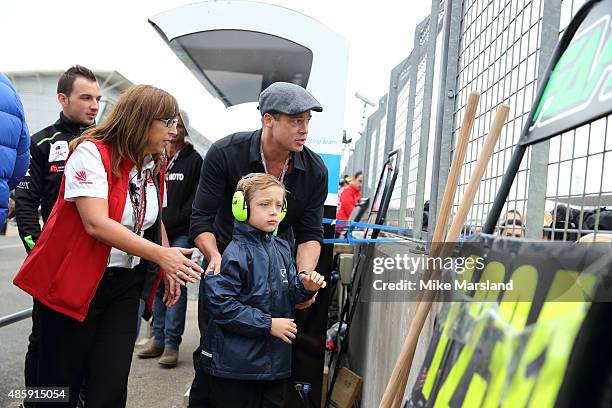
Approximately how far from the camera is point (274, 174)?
339 cm

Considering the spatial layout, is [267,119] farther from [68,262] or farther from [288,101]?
[68,262]

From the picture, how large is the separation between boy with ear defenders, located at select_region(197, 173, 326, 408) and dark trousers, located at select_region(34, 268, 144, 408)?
0.41m

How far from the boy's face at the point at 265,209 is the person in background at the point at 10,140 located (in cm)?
124

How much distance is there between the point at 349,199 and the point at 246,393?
7.48 meters

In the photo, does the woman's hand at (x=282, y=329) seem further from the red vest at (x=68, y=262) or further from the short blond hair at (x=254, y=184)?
the red vest at (x=68, y=262)

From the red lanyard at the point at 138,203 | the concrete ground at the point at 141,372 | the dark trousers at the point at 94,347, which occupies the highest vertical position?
the red lanyard at the point at 138,203

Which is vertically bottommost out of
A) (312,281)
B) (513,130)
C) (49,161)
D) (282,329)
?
(282,329)

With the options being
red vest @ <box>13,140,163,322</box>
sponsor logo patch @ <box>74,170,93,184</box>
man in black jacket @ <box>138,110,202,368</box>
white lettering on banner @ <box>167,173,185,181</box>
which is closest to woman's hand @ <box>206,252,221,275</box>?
red vest @ <box>13,140,163,322</box>

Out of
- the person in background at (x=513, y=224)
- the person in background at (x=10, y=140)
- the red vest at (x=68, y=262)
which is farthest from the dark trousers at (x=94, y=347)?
the person in background at (x=513, y=224)

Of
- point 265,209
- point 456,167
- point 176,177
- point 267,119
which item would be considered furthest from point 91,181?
point 176,177

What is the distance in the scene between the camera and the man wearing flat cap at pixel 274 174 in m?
3.18

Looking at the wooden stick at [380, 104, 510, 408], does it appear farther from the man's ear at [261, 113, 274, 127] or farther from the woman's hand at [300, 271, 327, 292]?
the man's ear at [261, 113, 274, 127]

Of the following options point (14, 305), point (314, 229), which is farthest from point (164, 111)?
point (14, 305)

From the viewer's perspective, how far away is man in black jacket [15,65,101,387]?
3.63 meters
